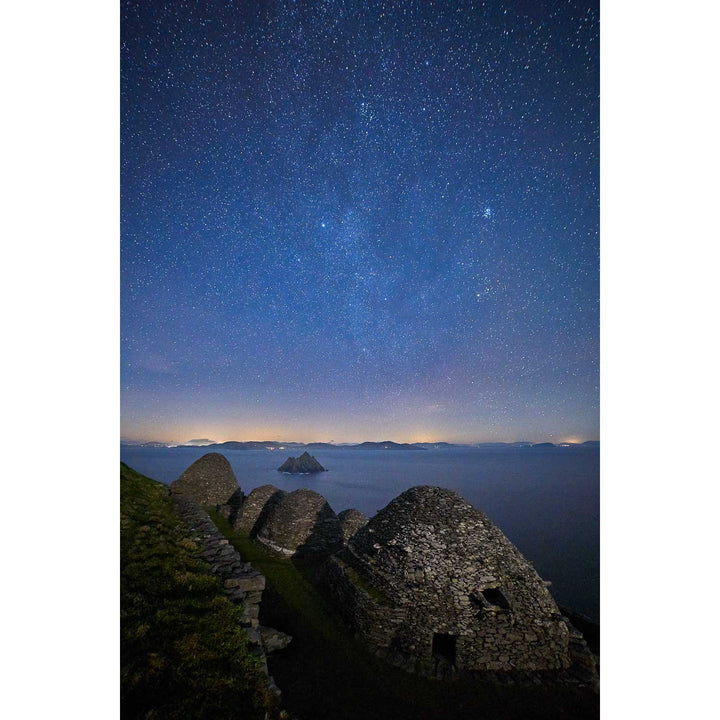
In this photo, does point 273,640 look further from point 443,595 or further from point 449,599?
point 449,599

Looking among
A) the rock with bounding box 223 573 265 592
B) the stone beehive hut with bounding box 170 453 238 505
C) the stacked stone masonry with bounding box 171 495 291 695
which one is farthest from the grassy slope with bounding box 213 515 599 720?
the stone beehive hut with bounding box 170 453 238 505

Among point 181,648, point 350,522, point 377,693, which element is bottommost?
point 350,522

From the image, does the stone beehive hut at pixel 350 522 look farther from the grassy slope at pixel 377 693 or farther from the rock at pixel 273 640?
the rock at pixel 273 640

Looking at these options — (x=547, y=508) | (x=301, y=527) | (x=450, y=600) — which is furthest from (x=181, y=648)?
(x=547, y=508)

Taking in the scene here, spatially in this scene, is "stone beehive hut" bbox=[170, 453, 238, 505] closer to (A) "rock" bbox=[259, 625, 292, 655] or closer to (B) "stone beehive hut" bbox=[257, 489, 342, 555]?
(B) "stone beehive hut" bbox=[257, 489, 342, 555]
